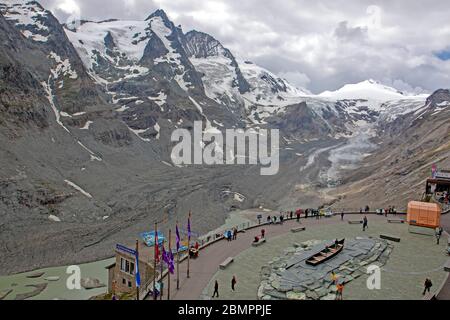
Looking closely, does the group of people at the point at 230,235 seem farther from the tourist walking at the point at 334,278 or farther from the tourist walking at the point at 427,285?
the tourist walking at the point at 427,285

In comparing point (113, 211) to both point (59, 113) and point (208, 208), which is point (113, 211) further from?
point (59, 113)

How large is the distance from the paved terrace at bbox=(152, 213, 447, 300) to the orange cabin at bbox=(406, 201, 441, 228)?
1382 mm

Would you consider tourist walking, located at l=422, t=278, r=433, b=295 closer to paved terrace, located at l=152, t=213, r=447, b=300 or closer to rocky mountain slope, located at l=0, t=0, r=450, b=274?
paved terrace, located at l=152, t=213, r=447, b=300

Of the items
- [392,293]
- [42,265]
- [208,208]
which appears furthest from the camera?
[208,208]

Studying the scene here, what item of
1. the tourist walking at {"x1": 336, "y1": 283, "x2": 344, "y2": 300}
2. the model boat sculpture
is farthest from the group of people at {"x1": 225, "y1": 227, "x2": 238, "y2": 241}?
the tourist walking at {"x1": 336, "y1": 283, "x2": 344, "y2": 300}

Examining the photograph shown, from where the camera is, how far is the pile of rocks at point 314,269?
21.8 meters

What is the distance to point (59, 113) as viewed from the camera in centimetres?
11075

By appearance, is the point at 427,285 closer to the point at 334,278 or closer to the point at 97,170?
the point at 334,278

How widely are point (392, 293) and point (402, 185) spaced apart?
48184 millimetres

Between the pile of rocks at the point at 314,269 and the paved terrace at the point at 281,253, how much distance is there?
0.69 meters

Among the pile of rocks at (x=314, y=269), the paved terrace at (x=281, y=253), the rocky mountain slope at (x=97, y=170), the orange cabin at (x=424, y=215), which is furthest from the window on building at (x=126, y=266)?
the orange cabin at (x=424, y=215)

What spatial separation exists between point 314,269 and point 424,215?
50.2 ft
